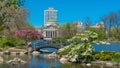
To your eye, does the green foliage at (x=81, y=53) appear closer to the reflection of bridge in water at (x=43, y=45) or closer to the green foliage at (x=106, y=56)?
the green foliage at (x=106, y=56)

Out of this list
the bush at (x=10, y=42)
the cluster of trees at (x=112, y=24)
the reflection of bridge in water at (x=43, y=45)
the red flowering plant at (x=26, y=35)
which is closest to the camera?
the reflection of bridge in water at (x=43, y=45)

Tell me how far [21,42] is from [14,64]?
2963 cm

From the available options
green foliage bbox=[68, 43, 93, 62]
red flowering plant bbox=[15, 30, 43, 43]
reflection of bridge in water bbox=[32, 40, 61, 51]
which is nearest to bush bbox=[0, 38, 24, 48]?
red flowering plant bbox=[15, 30, 43, 43]

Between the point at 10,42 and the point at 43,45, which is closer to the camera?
the point at 43,45

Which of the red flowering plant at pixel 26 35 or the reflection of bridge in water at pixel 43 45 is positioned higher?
the red flowering plant at pixel 26 35

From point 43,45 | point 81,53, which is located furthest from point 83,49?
point 43,45

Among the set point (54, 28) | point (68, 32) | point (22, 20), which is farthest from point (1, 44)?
point (54, 28)

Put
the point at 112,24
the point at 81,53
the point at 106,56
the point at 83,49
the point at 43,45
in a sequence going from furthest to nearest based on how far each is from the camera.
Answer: the point at 112,24, the point at 43,45, the point at 83,49, the point at 106,56, the point at 81,53

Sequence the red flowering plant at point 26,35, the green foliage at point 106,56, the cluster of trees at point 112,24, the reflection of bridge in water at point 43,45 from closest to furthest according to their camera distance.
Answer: the green foliage at point 106,56, the reflection of bridge in water at point 43,45, the red flowering plant at point 26,35, the cluster of trees at point 112,24

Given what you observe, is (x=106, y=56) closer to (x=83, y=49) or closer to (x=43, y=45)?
(x=83, y=49)

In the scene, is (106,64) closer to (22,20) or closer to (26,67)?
(26,67)

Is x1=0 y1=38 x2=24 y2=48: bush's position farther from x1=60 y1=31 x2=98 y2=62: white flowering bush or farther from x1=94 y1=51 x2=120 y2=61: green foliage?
x1=94 y1=51 x2=120 y2=61: green foliage

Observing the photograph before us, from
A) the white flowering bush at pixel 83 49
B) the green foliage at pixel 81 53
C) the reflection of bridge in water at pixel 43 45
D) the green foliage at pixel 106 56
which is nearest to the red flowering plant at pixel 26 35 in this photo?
the reflection of bridge in water at pixel 43 45

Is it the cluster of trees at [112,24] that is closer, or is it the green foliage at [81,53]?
the green foliage at [81,53]
